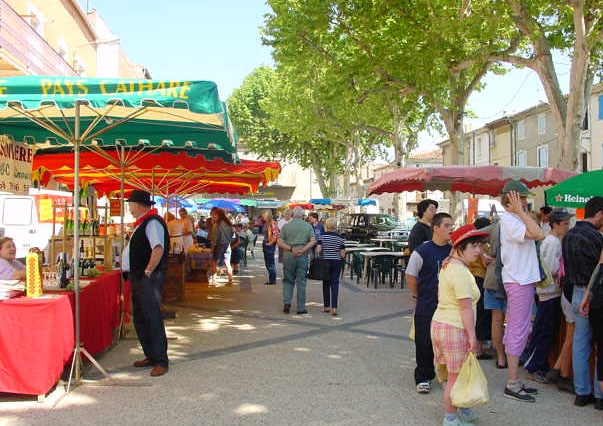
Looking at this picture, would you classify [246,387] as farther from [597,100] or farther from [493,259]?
[597,100]

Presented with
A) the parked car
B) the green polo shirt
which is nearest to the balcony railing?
the green polo shirt

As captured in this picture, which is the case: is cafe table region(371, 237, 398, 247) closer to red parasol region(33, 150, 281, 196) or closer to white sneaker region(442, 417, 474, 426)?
red parasol region(33, 150, 281, 196)

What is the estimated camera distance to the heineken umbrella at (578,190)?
704 centimetres

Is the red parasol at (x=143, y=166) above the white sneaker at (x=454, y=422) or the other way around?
above

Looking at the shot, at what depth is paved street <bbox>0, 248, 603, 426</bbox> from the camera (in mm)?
4957

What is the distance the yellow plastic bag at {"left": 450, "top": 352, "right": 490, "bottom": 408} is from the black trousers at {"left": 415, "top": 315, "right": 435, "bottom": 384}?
3.98 ft

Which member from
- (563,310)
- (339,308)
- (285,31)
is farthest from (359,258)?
(563,310)

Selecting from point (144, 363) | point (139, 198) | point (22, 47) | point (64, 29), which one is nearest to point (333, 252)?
point (144, 363)

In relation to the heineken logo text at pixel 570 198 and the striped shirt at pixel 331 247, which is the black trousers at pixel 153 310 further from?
the heineken logo text at pixel 570 198

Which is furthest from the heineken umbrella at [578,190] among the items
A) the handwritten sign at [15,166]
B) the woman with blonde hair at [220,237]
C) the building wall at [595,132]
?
the building wall at [595,132]

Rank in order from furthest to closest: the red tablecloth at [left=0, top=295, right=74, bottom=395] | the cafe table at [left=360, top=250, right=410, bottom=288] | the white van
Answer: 1. the white van
2. the cafe table at [left=360, top=250, right=410, bottom=288]
3. the red tablecloth at [left=0, top=295, right=74, bottom=395]

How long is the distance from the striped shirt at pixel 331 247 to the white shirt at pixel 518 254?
4.61 metres

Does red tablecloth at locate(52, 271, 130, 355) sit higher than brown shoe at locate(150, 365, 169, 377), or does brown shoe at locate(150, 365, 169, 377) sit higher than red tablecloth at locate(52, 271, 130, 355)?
red tablecloth at locate(52, 271, 130, 355)

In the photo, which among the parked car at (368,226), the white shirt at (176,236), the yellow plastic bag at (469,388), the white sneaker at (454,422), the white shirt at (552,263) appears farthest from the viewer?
the parked car at (368,226)
